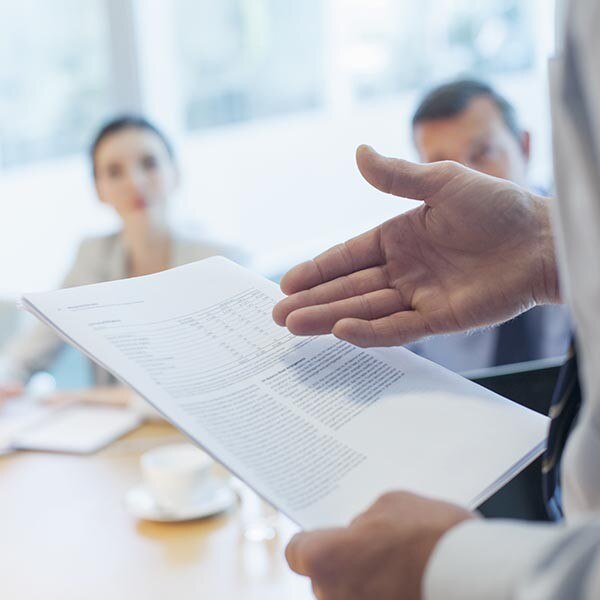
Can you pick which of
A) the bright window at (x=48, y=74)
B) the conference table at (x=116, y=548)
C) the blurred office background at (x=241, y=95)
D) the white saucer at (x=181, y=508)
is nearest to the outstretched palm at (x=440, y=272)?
the conference table at (x=116, y=548)

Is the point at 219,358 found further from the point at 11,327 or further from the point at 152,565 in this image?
the point at 11,327

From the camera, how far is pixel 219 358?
0.98 meters

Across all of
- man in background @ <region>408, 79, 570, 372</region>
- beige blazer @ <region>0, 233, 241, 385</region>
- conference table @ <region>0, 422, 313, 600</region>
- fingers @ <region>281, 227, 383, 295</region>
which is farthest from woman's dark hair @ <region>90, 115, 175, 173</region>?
fingers @ <region>281, 227, 383, 295</region>

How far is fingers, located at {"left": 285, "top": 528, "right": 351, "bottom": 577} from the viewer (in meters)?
0.75

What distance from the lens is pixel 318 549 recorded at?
0.75 metres

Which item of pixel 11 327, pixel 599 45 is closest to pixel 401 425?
pixel 599 45

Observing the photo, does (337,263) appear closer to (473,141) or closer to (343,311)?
(343,311)

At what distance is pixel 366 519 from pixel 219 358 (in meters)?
0.28

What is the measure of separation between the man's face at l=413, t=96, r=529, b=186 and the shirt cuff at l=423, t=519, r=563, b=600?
1.91 metres

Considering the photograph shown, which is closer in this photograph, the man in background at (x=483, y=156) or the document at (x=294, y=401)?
the document at (x=294, y=401)

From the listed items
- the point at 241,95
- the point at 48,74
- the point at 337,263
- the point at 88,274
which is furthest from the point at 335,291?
the point at 241,95

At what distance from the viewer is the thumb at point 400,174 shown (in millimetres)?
1082

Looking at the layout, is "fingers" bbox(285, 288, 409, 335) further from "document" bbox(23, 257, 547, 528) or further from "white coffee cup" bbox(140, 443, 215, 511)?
"white coffee cup" bbox(140, 443, 215, 511)

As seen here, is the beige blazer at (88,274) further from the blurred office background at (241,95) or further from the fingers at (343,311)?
the fingers at (343,311)
